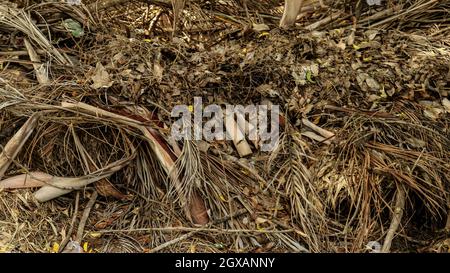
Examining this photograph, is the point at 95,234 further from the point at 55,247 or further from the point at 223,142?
the point at 223,142

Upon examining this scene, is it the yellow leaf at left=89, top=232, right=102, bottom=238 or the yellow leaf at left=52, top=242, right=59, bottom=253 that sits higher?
the yellow leaf at left=89, top=232, right=102, bottom=238

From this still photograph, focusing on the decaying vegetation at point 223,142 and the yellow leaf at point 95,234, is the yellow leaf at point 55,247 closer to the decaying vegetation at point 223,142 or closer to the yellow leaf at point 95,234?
the decaying vegetation at point 223,142

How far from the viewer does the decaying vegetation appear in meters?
2.31

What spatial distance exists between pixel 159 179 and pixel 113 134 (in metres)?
0.36

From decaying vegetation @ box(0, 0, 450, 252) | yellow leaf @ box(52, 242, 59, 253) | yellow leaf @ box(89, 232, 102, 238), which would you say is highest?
decaying vegetation @ box(0, 0, 450, 252)

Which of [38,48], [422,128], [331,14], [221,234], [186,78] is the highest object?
[331,14]

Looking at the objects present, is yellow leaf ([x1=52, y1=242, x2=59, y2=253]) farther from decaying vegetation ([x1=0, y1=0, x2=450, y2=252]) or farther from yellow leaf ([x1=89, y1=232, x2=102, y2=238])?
yellow leaf ([x1=89, y1=232, x2=102, y2=238])

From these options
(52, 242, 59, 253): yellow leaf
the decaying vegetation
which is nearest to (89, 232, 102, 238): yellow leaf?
the decaying vegetation

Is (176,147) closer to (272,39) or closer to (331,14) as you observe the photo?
(272,39)

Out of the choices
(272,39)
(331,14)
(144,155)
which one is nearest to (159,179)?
(144,155)

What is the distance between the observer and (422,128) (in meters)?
2.45

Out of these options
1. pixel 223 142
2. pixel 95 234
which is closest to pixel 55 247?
pixel 95 234

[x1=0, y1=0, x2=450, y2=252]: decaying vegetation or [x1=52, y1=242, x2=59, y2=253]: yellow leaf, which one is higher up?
[x1=0, y1=0, x2=450, y2=252]: decaying vegetation

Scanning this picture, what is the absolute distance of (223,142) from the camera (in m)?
2.57
